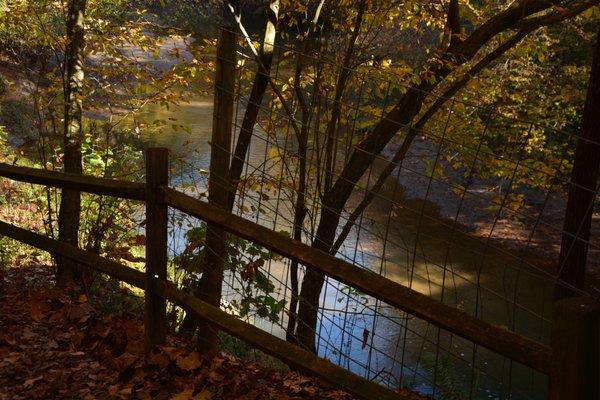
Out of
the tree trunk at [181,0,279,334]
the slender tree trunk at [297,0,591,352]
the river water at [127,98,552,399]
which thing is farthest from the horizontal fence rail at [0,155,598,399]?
the slender tree trunk at [297,0,591,352]

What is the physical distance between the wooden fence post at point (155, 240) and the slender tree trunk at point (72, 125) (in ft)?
11.1

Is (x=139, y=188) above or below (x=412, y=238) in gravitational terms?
above

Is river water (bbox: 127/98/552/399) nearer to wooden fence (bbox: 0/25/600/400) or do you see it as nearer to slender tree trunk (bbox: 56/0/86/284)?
slender tree trunk (bbox: 56/0/86/284)

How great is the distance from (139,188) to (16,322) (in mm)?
1848

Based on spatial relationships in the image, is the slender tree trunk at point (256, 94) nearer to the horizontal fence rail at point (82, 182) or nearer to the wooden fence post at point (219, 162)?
the wooden fence post at point (219, 162)

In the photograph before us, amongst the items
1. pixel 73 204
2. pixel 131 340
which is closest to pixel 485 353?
pixel 73 204

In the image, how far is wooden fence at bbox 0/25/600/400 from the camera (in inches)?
78.2

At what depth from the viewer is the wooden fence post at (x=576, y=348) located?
6.39ft

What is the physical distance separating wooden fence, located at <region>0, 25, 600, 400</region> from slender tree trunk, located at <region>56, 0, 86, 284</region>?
1958 millimetres

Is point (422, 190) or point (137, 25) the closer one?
point (137, 25)

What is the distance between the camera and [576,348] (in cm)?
196

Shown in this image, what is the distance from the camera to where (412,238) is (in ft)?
48.6

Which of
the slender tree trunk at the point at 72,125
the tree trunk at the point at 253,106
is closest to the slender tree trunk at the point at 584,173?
the tree trunk at the point at 253,106

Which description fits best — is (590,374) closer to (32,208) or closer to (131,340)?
(131,340)
